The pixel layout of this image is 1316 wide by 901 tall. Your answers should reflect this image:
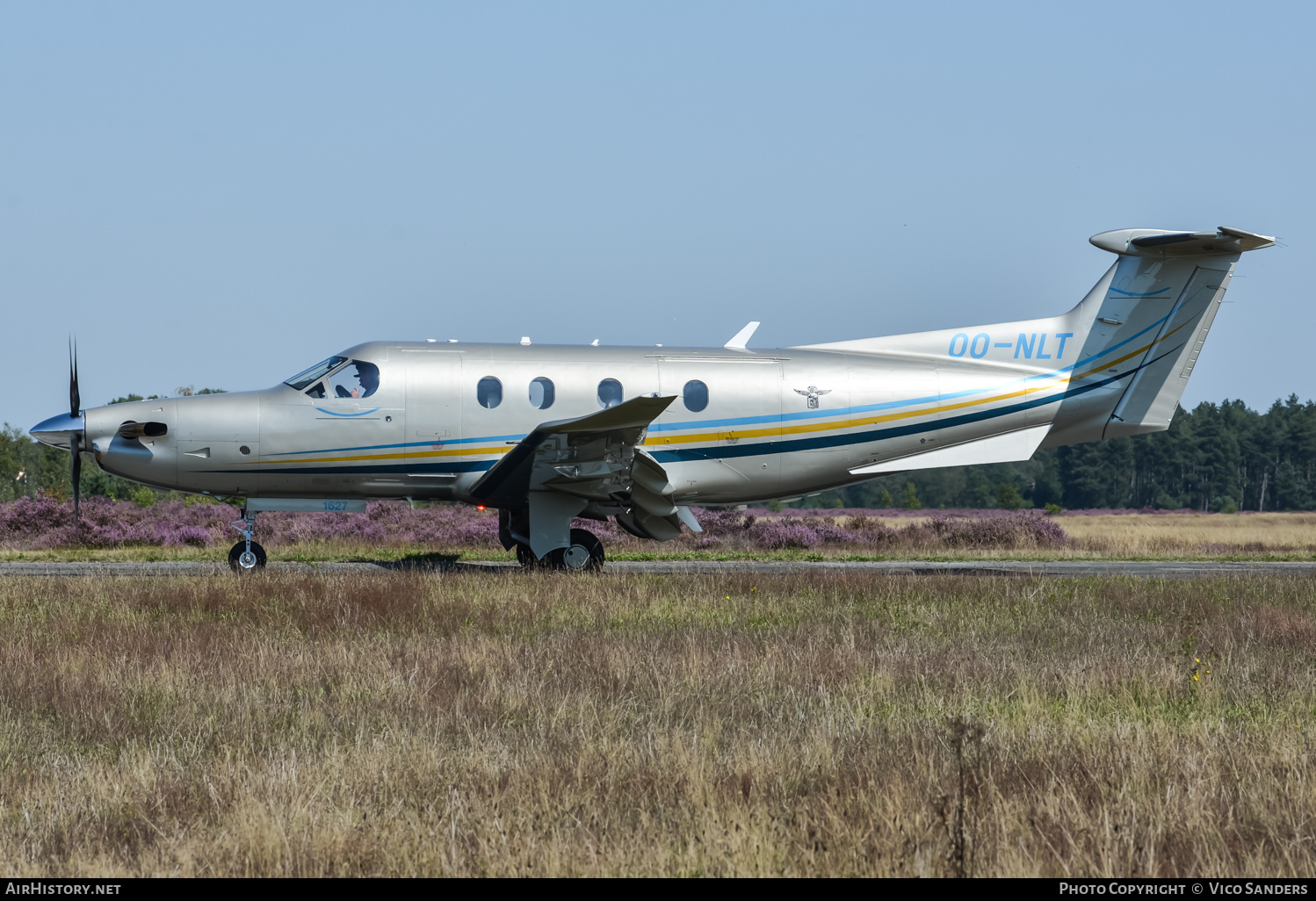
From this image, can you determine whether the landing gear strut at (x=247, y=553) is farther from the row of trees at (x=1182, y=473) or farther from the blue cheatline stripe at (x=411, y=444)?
the row of trees at (x=1182, y=473)

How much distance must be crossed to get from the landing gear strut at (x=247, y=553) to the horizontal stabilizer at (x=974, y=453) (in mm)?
9537

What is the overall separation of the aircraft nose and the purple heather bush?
29.4 ft

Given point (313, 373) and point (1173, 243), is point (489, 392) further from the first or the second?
point (1173, 243)

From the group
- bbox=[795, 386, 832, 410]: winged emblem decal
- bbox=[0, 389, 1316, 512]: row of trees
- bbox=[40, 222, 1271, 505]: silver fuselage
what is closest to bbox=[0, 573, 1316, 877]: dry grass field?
bbox=[40, 222, 1271, 505]: silver fuselage

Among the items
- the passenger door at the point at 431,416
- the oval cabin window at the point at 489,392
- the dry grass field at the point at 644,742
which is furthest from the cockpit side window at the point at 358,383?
the dry grass field at the point at 644,742

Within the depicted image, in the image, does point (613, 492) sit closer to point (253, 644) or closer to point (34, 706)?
point (253, 644)

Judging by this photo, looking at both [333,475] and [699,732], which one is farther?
[333,475]

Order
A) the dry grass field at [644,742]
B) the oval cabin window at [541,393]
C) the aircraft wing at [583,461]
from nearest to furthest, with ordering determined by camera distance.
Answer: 1. the dry grass field at [644,742]
2. the aircraft wing at [583,461]
3. the oval cabin window at [541,393]

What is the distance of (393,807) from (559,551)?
38.3 feet

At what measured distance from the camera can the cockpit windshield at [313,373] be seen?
1634 cm

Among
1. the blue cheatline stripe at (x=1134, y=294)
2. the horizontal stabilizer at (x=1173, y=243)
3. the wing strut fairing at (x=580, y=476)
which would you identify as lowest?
the wing strut fairing at (x=580, y=476)

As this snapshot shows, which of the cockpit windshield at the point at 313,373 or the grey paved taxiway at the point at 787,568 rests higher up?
the cockpit windshield at the point at 313,373
